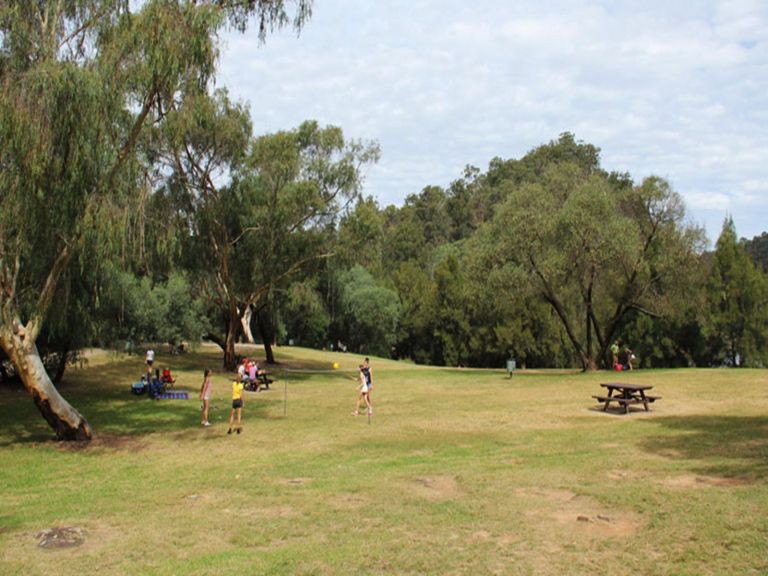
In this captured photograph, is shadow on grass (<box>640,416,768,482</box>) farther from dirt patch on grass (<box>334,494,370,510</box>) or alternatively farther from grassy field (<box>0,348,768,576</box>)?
dirt patch on grass (<box>334,494,370,510</box>)

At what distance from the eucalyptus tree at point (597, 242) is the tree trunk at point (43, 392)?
20891 mm

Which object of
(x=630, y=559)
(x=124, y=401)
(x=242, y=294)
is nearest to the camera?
(x=630, y=559)

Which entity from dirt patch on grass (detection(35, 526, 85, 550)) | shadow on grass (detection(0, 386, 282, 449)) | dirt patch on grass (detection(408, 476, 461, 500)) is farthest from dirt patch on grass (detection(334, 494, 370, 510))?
shadow on grass (detection(0, 386, 282, 449))

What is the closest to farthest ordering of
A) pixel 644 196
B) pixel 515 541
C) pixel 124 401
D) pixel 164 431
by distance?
pixel 515 541 < pixel 164 431 < pixel 124 401 < pixel 644 196

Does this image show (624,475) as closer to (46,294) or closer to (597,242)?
(46,294)

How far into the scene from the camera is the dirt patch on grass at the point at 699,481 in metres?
10.0

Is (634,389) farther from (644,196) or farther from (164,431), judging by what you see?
(644,196)

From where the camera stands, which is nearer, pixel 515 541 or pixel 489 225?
pixel 515 541

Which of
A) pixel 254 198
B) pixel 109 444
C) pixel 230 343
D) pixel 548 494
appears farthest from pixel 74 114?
pixel 230 343

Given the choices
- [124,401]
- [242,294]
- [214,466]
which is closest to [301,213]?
[242,294]

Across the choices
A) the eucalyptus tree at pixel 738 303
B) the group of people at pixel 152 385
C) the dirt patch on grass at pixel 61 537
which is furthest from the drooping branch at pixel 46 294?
the eucalyptus tree at pixel 738 303

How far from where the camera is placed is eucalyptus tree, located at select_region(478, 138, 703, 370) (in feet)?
101

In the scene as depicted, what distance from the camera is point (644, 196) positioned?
3231 cm

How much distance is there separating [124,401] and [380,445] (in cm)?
1302
